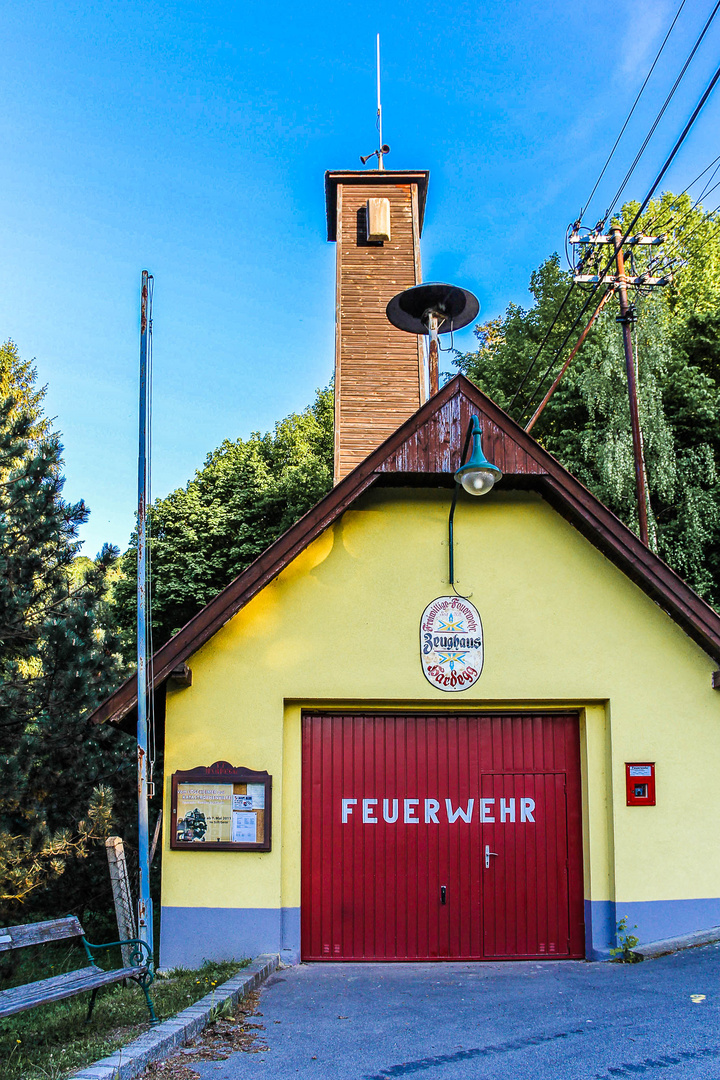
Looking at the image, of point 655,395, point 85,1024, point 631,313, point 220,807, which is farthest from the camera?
point 655,395

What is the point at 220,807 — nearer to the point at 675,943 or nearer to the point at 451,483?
the point at 451,483

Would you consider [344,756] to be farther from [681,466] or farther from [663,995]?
[681,466]

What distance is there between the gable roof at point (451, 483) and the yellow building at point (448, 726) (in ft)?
0.08

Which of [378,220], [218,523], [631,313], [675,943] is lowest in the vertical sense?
[675,943]

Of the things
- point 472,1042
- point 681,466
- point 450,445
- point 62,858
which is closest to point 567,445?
point 681,466

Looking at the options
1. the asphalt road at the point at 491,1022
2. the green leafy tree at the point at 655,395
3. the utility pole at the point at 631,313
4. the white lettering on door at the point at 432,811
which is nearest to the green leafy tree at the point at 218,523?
the green leafy tree at the point at 655,395

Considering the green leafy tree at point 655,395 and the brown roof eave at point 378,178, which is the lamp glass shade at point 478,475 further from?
the brown roof eave at point 378,178

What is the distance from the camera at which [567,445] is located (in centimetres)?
2344

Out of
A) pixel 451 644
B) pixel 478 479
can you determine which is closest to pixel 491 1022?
pixel 451 644

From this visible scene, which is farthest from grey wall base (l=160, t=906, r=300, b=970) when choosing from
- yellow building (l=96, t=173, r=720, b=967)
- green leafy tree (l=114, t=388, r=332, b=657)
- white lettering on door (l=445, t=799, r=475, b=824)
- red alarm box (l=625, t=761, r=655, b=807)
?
green leafy tree (l=114, t=388, r=332, b=657)

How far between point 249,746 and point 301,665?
97 cm

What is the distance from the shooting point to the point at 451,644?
9.32 metres

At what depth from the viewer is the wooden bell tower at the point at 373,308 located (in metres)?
18.0

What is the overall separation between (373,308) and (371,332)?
611 millimetres
